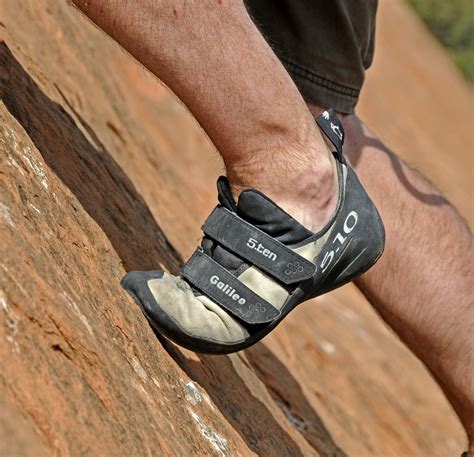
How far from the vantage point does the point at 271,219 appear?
2133 millimetres

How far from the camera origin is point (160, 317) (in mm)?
2119

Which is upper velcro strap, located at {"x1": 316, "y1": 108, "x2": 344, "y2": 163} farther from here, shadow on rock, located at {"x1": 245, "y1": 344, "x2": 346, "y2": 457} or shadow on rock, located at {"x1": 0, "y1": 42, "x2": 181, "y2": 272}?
shadow on rock, located at {"x1": 245, "y1": 344, "x2": 346, "y2": 457}

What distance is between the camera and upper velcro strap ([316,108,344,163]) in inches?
90.7

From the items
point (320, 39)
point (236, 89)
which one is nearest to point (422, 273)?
point (320, 39)

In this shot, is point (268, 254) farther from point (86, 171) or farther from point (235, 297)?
point (86, 171)

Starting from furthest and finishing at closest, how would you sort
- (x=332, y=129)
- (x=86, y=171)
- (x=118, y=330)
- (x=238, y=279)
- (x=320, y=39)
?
(x=86, y=171) < (x=320, y=39) < (x=332, y=129) < (x=238, y=279) < (x=118, y=330)

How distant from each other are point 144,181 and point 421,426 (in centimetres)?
141

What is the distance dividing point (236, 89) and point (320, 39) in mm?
578

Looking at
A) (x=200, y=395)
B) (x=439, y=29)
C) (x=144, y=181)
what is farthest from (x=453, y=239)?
(x=439, y=29)

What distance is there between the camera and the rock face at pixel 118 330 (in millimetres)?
1705

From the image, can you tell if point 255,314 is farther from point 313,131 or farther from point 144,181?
point 144,181

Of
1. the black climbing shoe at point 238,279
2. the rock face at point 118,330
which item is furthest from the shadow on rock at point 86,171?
the black climbing shoe at point 238,279

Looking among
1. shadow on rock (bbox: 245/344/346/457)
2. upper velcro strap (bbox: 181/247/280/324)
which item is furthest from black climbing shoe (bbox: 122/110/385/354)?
shadow on rock (bbox: 245/344/346/457)

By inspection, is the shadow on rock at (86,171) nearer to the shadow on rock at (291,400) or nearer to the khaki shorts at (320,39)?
the shadow on rock at (291,400)
